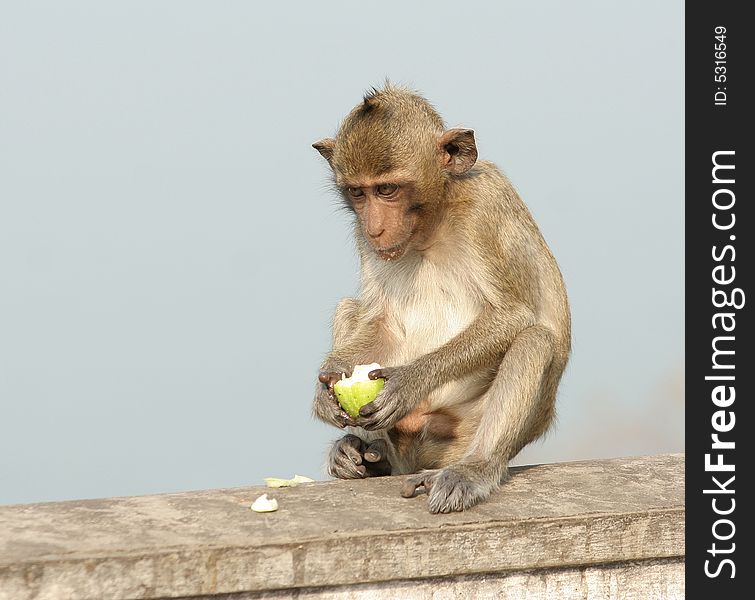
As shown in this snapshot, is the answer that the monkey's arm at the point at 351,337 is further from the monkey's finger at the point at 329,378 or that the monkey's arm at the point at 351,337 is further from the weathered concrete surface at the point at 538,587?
the weathered concrete surface at the point at 538,587

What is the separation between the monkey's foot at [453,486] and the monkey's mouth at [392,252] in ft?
3.95

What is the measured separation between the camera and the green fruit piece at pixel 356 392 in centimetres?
626

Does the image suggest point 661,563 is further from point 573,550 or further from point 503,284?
point 503,284

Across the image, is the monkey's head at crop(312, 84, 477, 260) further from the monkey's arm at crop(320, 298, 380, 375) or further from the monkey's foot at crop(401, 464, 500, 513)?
the monkey's foot at crop(401, 464, 500, 513)

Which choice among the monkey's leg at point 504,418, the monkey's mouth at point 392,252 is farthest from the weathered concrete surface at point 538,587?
the monkey's mouth at point 392,252

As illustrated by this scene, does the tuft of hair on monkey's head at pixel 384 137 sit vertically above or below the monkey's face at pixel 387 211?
above

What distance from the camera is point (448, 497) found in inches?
223

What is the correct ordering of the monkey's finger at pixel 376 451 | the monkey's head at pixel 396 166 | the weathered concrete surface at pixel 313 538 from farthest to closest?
the monkey's finger at pixel 376 451
the monkey's head at pixel 396 166
the weathered concrete surface at pixel 313 538

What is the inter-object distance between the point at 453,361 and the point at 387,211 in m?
0.88

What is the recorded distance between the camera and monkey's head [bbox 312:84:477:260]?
20.9ft

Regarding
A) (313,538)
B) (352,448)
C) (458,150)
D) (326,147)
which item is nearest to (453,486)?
(313,538)

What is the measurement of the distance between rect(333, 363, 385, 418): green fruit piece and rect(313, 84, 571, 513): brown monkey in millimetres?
61
